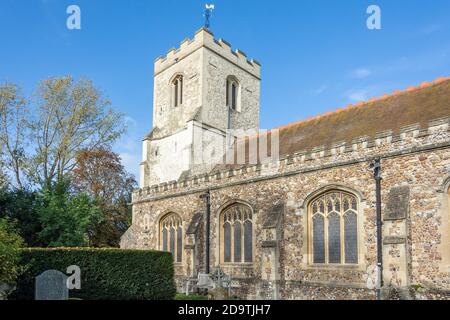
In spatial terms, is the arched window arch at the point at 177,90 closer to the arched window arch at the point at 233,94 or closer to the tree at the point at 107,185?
the arched window arch at the point at 233,94

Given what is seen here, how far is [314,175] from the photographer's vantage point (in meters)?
14.5

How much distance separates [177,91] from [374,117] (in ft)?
44.2

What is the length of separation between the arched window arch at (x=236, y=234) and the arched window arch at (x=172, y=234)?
9.31 ft

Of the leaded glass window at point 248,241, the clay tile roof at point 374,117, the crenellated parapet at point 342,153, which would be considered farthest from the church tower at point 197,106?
the leaded glass window at point 248,241

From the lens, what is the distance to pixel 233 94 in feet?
87.1

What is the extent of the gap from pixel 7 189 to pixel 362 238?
14.9m

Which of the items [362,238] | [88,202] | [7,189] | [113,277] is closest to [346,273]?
[362,238]

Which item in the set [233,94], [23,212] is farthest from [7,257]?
[233,94]

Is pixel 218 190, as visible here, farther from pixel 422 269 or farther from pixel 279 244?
pixel 422 269

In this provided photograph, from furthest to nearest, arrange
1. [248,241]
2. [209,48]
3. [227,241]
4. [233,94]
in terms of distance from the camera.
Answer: [233,94]
[209,48]
[227,241]
[248,241]

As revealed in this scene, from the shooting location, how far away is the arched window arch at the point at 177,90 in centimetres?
2583

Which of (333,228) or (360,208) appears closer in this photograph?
(360,208)

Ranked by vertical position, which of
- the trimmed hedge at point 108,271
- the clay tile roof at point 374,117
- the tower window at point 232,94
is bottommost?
the trimmed hedge at point 108,271

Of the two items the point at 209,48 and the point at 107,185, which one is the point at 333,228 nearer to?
the point at 209,48
